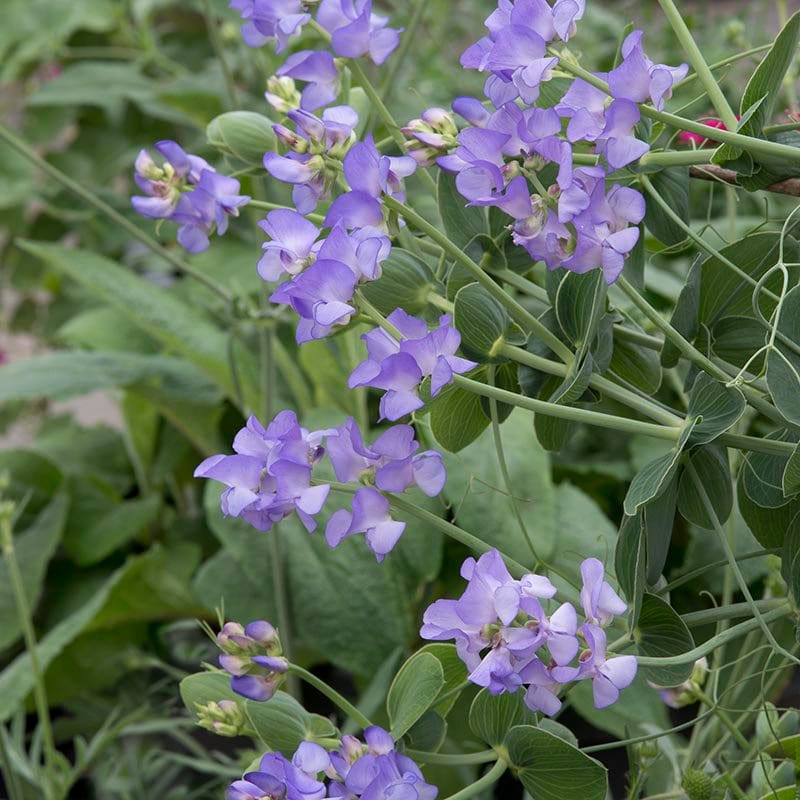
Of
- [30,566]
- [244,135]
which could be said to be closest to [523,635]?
[244,135]

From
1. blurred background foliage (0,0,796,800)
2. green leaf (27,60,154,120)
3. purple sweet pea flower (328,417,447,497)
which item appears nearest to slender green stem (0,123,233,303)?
blurred background foliage (0,0,796,800)

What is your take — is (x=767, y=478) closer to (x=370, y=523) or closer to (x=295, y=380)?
(x=370, y=523)

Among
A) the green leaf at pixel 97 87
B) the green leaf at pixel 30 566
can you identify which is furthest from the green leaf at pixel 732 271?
the green leaf at pixel 97 87

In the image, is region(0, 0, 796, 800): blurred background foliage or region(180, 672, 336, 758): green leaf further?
region(0, 0, 796, 800): blurred background foliage

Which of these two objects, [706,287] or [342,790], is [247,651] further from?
[706,287]

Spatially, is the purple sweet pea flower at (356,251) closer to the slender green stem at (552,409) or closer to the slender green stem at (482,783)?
the slender green stem at (552,409)

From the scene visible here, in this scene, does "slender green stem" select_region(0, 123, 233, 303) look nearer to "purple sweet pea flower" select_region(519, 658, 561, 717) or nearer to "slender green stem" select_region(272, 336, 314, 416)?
"slender green stem" select_region(272, 336, 314, 416)

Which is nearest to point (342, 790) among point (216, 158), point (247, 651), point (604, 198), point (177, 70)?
point (247, 651)
